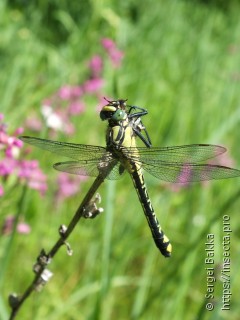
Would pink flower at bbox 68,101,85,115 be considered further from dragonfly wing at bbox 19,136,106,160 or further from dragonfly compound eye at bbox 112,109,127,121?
dragonfly compound eye at bbox 112,109,127,121

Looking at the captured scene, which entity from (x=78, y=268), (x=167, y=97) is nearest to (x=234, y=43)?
(x=167, y=97)

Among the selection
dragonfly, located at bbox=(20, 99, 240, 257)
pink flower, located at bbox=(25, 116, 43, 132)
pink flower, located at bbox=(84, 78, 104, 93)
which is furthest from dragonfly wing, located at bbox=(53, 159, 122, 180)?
pink flower, located at bbox=(84, 78, 104, 93)

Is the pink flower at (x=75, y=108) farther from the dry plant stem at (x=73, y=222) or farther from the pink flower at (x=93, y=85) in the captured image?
the dry plant stem at (x=73, y=222)

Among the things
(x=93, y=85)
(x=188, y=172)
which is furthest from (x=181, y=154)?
(x=93, y=85)

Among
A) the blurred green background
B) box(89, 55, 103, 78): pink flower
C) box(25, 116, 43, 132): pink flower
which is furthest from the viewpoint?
box(89, 55, 103, 78): pink flower

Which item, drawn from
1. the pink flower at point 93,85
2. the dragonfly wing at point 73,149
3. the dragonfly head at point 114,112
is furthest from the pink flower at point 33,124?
the dragonfly head at point 114,112

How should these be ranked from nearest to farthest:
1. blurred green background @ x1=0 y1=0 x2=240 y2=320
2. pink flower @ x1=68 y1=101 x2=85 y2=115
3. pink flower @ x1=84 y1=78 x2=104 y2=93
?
blurred green background @ x1=0 y1=0 x2=240 y2=320 < pink flower @ x1=68 y1=101 x2=85 y2=115 < pink flower @ x1=84 y1=78 x2=104 y2=93

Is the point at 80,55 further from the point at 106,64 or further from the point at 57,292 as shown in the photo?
the point at 57,292
